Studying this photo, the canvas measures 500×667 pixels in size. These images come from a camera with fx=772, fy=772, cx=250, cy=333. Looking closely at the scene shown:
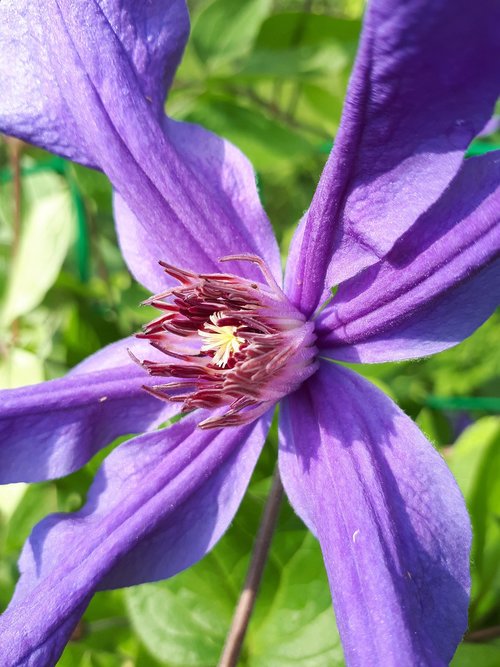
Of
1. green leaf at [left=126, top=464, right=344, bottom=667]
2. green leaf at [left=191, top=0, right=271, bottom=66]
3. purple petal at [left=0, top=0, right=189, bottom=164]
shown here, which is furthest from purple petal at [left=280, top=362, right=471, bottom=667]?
green leaf at [left=191, top=0, right=271, bottom=66]

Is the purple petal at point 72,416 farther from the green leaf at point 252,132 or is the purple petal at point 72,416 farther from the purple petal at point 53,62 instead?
the green leaf at point 252,132

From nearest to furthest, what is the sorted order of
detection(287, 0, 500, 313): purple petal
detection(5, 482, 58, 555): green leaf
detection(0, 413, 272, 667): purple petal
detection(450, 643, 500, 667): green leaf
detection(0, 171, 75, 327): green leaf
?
1. detection(287, 0, 500, 313): purple petal
2. detection(0, 413, 272, 667): purple petal
3. detection(450, 643, 500, 667): green leaf
4. detection(5, 482, 58, 555): green leaf
5. detection(0, 171, 75, 327): green leaf

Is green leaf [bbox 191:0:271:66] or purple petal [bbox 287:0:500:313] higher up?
green leaf [bbox 191:0:271:66]

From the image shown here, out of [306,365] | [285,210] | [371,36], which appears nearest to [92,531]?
[306,365]

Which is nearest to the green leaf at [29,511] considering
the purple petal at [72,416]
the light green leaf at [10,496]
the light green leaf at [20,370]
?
the light green leaf at [10,496]

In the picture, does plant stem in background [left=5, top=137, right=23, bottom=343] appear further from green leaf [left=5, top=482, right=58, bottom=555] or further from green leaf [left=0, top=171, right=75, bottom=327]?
green leaf [left=5, top=482, right=58, bottom=555]

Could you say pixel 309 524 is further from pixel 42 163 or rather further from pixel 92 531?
pixel 42 163

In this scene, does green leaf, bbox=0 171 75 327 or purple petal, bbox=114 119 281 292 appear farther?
green leaf, bbox=0 171 75 327
